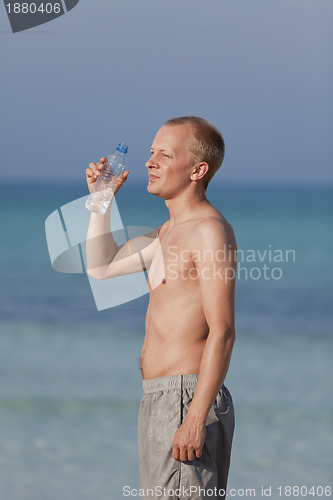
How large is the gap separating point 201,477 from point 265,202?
2042cm

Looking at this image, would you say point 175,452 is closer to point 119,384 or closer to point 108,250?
point 108,250

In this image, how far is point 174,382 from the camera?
2.19m

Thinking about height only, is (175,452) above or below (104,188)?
below

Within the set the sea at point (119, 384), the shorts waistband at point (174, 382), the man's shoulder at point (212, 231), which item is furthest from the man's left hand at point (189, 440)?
the sea at point (119, 384)

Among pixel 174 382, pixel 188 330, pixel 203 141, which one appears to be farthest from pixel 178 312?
pixel 203 141

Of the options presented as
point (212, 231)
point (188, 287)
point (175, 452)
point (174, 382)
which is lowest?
point (175, 452)

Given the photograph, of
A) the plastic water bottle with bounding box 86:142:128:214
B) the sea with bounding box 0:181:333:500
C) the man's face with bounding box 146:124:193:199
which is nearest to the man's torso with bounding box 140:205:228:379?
the man's face with bounding box 146:124:193:199

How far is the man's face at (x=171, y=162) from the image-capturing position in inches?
88.4

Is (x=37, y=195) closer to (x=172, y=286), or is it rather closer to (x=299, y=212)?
(x=299, y=212)

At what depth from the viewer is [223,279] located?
211cm

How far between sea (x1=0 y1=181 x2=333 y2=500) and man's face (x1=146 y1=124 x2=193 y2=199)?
6.62 ft

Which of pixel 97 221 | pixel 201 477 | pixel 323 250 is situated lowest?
pixel 201 477

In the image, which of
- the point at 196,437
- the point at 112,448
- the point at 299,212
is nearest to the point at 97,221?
the point at 196,437

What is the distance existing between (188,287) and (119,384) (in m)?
4.19
